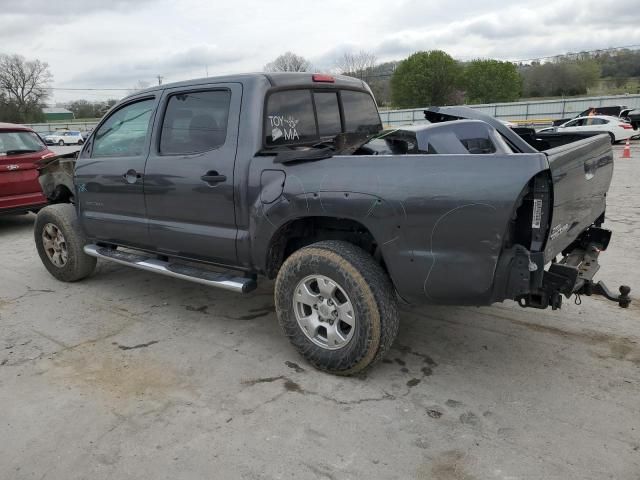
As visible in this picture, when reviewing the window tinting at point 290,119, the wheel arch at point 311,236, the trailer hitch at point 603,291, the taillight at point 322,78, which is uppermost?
A: the taillight at point 322,78

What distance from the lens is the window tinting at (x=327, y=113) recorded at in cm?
405

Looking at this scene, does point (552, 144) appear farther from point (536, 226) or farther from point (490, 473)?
point (490, 473)

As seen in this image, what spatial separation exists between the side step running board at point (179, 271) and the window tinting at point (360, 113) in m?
1.62

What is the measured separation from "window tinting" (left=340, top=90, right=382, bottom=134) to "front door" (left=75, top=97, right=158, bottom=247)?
161cm

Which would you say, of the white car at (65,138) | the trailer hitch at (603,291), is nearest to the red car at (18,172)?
the trailer hitch at (603,291)

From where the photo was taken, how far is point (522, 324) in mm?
4062

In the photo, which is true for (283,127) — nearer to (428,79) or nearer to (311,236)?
(311,236)

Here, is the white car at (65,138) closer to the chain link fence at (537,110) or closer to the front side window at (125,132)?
the chain link fence at (537,110)

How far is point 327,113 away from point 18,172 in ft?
20.1

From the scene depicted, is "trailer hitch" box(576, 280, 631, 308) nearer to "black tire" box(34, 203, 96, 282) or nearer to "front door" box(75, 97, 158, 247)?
"front door" box(75, 97, 158, 247)

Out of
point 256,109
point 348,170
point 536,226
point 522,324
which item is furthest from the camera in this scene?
point 522,324

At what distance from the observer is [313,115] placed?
399 centimetres

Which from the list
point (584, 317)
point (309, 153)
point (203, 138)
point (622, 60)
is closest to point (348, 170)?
point (309, 153)

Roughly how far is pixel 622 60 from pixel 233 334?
63.2m
